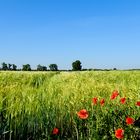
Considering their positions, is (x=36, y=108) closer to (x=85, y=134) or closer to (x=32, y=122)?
(x=32, y=122)

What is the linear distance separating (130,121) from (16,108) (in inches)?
58.8

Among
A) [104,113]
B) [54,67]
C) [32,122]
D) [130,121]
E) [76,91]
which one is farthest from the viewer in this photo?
[54,67]

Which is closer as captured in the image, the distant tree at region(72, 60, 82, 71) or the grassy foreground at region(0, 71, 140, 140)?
the grassy foreground at region(0, 71, 140, 140)

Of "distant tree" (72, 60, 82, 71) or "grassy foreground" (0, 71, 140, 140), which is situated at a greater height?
"distant tree" (72, 60, 82, 71)

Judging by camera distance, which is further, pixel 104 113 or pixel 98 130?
pixel 104 113

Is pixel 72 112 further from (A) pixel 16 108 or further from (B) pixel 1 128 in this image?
(B) pixel 1 128

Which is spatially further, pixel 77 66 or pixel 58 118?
pixel 77 66

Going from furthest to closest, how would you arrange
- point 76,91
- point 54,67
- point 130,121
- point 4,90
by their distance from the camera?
point 54,67
point 76,91
point 4,90
point 130,121

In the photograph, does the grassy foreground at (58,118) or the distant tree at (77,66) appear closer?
the grassy foreground at (58,118)

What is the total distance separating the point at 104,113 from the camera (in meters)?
5.31

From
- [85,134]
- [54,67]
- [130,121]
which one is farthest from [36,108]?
[54,67]

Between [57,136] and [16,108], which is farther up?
[16,108]

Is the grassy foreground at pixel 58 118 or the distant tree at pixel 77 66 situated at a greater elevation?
the distant tree at pixel 77 66

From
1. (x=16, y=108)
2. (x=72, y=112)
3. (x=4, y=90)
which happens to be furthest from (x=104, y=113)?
(x=4, y=90)
